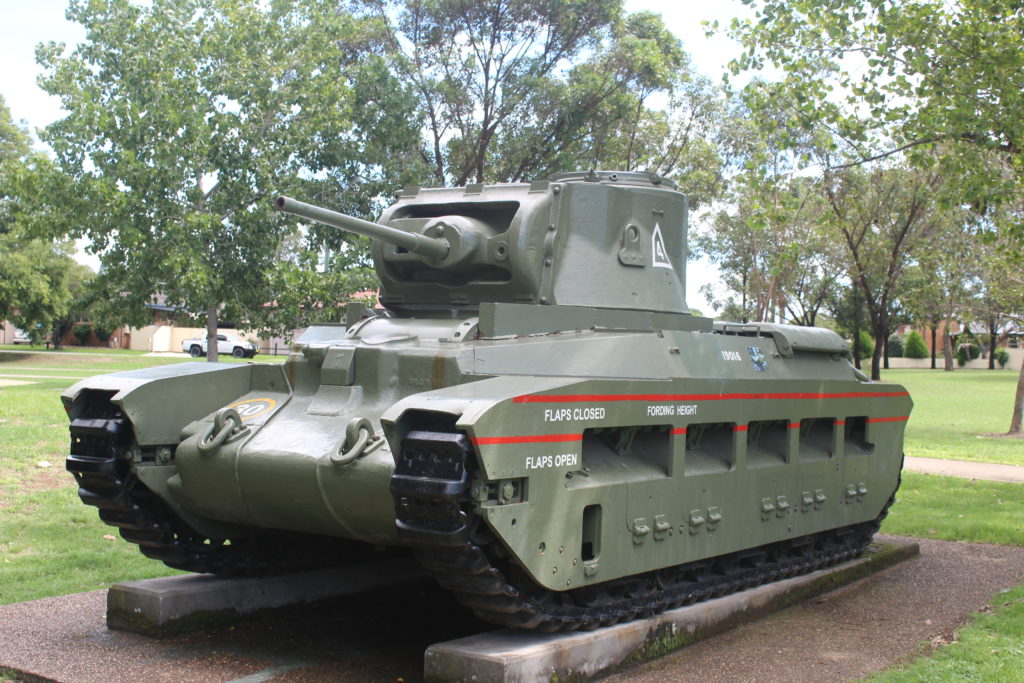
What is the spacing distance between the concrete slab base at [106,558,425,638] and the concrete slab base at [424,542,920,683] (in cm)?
221

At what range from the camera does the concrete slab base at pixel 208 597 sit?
7453 millimetres

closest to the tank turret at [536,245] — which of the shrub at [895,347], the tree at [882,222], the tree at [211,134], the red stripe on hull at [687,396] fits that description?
the red stripe on hull at [687,396]

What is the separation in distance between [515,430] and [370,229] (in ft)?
7.33

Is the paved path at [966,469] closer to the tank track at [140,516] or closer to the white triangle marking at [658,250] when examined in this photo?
the white triangle marking at [658,250]

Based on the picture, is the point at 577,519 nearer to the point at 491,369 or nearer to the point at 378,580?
the point at 491,369

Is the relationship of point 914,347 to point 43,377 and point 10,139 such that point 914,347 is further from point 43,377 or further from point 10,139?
point 43,377

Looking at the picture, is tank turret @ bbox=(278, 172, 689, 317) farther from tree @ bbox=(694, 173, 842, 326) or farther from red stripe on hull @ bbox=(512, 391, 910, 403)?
tree @ bbox=(694, 173, 842, 326)

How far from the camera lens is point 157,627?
738cm

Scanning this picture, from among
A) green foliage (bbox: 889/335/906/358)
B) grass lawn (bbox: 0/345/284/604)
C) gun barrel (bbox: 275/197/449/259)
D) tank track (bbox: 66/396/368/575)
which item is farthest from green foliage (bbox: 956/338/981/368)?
tank track (bbox: 66/396/368/575)

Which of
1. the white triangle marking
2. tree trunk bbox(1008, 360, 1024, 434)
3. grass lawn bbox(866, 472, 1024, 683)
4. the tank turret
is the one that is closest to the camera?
grass lawn bbox(866, 472, 1024, 683)

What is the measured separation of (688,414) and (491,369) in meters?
1.51

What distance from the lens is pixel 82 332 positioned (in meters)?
61.1

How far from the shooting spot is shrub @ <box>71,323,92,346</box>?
5990cm

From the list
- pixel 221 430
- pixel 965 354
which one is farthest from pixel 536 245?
pixel 965 354
